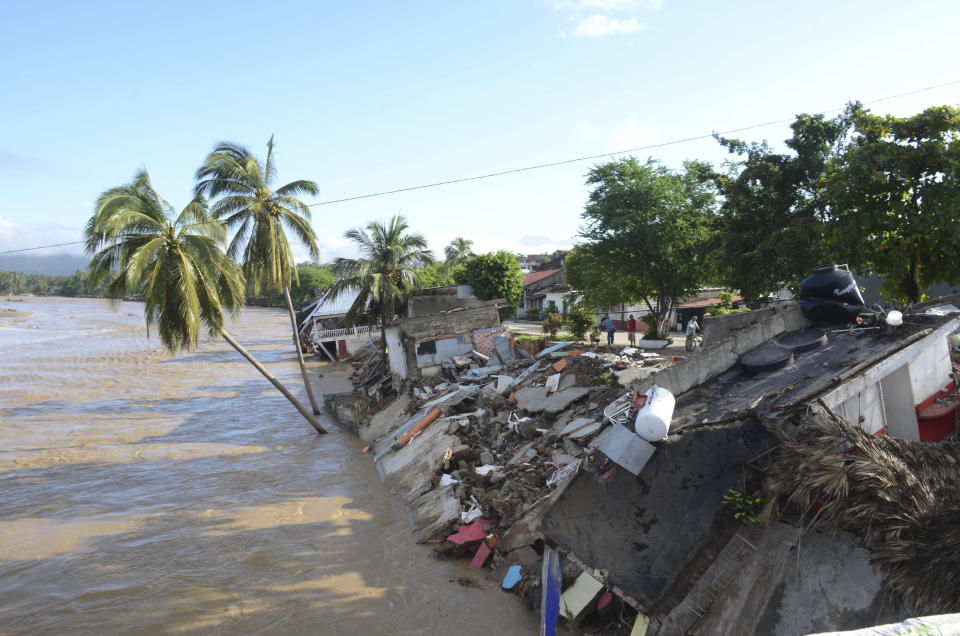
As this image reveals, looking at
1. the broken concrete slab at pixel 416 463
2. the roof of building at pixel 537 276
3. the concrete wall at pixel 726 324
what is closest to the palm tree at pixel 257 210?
the broken concrete slab at pixel 416 463

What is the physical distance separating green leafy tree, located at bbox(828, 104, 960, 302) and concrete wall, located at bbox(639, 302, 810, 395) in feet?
15.7

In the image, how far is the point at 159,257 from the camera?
42.6 ft

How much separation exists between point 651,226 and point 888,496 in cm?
1784

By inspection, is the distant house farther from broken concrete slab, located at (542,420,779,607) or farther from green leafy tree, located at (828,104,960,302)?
broken concrete slab, located at (542,420,779,607)

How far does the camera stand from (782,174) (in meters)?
15.1

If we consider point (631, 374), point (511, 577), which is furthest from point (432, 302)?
point (511, 577)

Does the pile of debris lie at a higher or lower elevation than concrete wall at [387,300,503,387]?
lower

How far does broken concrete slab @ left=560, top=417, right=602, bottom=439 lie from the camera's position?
8.62 m

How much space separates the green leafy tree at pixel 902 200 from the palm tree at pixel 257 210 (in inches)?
597

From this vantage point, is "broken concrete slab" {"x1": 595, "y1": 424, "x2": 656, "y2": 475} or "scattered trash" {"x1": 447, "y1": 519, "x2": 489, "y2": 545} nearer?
"broken concrete slab" {"x1": 595, "y1": 424, "x2": 656, "y2": 475}

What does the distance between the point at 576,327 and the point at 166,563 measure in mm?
15579

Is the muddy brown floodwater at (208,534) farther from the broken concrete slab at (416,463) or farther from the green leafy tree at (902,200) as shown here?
the green leafy tree at (902,200)

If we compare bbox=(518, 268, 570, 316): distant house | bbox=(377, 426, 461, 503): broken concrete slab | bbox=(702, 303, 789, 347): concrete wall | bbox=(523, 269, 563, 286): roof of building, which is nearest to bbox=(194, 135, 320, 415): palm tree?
bbox=(377, 426, 461, 503): broken concrete slab

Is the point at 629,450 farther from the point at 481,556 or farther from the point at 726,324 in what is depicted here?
the point at 726,324
